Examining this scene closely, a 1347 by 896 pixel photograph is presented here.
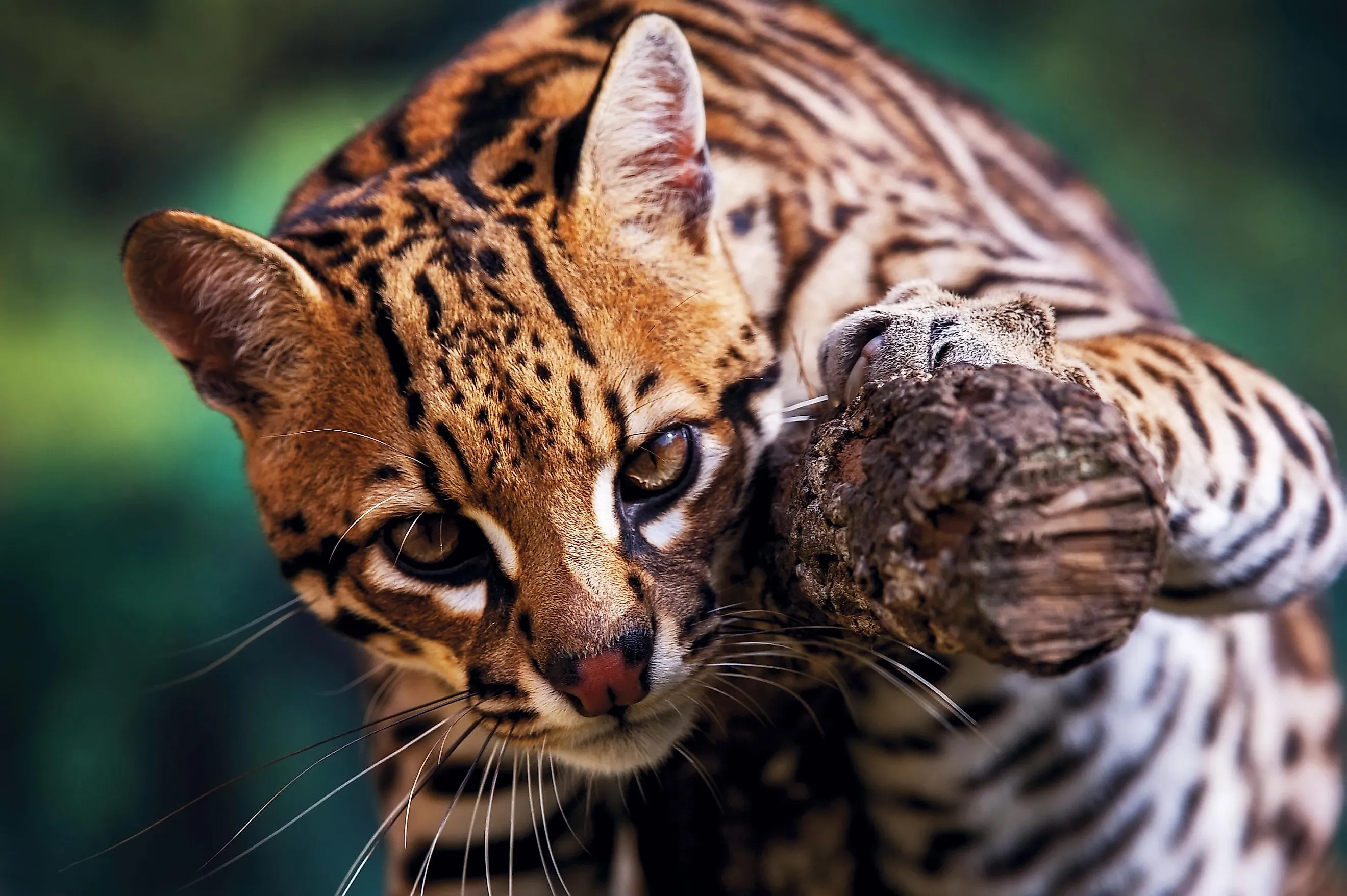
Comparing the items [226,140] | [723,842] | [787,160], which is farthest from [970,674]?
[226,140]

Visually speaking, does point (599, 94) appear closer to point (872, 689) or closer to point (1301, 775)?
point (872, 689)

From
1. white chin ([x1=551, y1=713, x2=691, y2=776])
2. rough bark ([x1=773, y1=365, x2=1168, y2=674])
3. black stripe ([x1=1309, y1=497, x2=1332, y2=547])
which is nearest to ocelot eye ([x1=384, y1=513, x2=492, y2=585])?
white chin ([x1=551, y1=713, x2=691, y2=776])

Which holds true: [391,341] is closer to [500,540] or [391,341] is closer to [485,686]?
[500,540]

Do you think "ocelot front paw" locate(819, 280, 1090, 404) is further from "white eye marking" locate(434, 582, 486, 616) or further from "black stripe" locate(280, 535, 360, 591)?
"black stripe" locate(280, 535, 360, 591)

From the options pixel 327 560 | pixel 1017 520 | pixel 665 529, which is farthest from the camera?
pixel 327 560

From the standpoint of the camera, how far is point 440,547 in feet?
4.35

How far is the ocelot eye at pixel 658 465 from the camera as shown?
130 cm

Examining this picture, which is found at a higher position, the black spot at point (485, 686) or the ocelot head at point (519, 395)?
the ocelot head at point (519, 395)

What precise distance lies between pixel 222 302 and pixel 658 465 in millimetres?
582

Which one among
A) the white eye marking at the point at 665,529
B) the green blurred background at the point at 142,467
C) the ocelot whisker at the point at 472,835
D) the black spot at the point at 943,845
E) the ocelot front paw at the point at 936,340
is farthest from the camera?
the green blurred background at the point at 142,467

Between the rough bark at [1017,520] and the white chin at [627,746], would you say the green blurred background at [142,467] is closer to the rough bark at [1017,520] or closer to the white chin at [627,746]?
the white chin at [627,746]

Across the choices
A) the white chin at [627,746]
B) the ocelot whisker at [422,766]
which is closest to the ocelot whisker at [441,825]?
the ocelot whisker at [422,766]

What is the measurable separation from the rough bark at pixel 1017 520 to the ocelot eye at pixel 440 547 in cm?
57

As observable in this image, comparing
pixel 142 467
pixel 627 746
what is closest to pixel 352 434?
pixel 627 746
